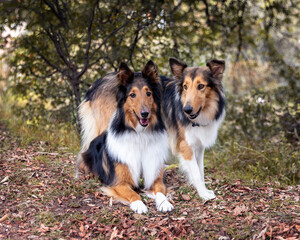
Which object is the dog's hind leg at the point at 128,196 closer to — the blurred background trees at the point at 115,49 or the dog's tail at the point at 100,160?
the dog's tail at the point at 100,160

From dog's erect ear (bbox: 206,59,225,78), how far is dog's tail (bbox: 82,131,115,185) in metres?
1.60

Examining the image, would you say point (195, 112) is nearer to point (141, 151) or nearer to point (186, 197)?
point (141, 151)

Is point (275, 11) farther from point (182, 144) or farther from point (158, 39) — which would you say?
point (182, 144)

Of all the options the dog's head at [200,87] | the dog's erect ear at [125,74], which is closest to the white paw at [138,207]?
the dog's head at [200,87]

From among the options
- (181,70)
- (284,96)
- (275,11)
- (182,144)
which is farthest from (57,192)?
(275,11)

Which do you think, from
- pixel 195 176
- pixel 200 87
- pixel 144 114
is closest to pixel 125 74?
pixel 144 114

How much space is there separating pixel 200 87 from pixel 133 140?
3.32 ft

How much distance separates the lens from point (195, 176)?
4.32m

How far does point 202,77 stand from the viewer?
4121 mm

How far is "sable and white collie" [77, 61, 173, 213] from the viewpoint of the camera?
397 cm

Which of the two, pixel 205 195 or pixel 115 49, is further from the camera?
pixel 115 49

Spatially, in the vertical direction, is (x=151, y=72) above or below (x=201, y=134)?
above

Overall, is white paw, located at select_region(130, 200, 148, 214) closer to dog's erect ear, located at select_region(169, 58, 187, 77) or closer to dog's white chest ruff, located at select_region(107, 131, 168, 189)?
→ dog's white chest ruff, located at select_region(107, 131, 168, 189)

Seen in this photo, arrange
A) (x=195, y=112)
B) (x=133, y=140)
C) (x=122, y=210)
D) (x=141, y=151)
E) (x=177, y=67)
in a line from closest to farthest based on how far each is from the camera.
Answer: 1. (x=122, y=210)
2. (x=195, y=112)
3. (x=133, y=140)
4. (x=141, y=151)
5. (x=177, y=67)
